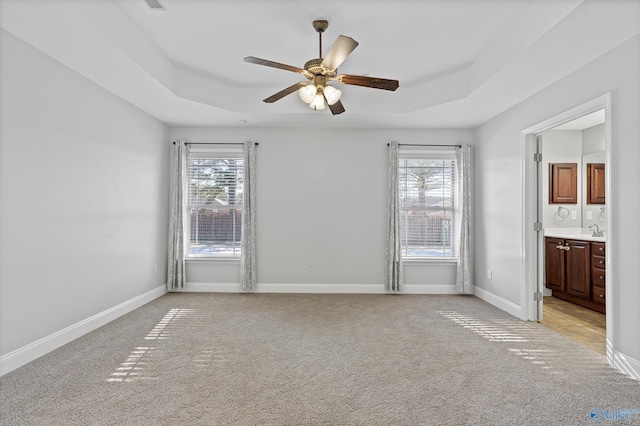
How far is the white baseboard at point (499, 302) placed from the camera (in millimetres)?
4067

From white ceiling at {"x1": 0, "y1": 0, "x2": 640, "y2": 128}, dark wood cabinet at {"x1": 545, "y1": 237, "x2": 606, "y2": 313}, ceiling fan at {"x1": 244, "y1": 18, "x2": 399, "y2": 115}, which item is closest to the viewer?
white ceiling at {"x1": 0, "y1": 0, "x2": 640, "y2": 128}

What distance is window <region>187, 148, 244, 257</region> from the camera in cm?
534

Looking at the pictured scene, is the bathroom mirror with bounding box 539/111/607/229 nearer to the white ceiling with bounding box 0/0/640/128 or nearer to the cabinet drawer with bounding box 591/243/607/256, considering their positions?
the cabinet drawer with bounding box 591/243/607/256

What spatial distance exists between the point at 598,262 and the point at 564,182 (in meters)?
1.50

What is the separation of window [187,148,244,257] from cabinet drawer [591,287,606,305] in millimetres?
4948

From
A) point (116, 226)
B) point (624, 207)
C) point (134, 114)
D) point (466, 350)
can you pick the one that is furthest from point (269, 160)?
point (624, 207)

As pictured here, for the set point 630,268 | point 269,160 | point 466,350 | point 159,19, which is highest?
point 159,19

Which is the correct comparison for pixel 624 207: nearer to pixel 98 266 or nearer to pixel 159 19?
pixel 159 19

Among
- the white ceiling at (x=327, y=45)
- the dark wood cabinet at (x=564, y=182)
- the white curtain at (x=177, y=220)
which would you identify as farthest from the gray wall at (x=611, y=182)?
the white curtain at (x=177, y=220)

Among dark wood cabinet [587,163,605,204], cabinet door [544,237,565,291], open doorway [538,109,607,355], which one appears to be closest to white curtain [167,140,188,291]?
open doorway [538,109,607,355]

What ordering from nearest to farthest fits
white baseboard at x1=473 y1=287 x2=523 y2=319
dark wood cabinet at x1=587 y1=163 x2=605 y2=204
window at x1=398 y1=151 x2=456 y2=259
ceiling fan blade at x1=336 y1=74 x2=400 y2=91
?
ceiling fan blade at x1=336 y1=74 x2=400 y2=91 → white baseboard at x1=473 y1=287 x2=523 y2=319 → dark wood cabinet at x1=587 y1=163 x2=605 y2=204 → window at x1=398 y1=151 x2=456 y2=259

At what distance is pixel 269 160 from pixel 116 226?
2283mm

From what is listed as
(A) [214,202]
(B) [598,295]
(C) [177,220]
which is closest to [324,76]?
(A) [214,202]

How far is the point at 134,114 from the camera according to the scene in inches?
169
